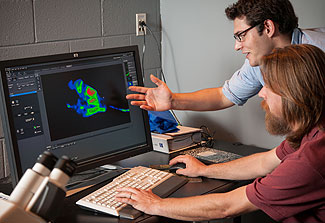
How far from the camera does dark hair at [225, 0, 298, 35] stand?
6.04ft

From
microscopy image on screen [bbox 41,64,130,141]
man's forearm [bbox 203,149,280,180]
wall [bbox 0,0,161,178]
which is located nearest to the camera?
microscopy image on screen [bbox 41,64,130,141]

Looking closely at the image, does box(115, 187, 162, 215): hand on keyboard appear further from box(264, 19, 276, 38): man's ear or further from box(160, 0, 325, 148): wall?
box(160, 0, 325, 148): wall

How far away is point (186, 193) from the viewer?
153 centimetres

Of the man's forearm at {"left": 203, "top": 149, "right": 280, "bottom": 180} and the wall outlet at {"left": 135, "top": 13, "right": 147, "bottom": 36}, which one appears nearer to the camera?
the man's forearm at {"left": 203, "top": 149, "right": 280, "bottom": 180}

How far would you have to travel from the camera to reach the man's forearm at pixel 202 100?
207 centimetres

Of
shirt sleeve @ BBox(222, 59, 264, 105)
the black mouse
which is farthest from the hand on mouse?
shirt sleeve @ BBox(222, 59, 264, 105)

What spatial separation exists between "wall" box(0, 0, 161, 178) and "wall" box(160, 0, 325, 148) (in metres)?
0.11

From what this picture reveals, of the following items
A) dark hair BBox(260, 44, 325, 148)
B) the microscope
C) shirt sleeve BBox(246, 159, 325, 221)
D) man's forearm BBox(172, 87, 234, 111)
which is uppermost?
dark hair BBox(260, 44, 325, 148)

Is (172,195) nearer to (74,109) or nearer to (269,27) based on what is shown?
(74,109)

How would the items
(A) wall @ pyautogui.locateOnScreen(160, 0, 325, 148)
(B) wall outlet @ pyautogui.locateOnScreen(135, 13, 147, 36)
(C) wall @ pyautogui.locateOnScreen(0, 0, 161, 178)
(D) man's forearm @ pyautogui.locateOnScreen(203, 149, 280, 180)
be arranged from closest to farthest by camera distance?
1. (D) man's forearm @ pyautogui.locateOnScreen(203, 149, 280, 180)
2. (C) wall @ pyautogui.locateOnScreen(0, 0, 161, 178)
3. (A) wall @ pyautogui.locateOnScreen(160, 0, 325, 148)
4. (B) wall outlet @ pyautogui.locateOnScreen(135, 13, 147, 36)

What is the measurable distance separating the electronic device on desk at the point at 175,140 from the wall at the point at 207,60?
40cm

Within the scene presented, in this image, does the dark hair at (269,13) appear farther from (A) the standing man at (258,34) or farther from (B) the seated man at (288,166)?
(B) the seated man at (288,166)

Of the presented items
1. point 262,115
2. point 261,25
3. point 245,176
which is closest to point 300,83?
point 245,176

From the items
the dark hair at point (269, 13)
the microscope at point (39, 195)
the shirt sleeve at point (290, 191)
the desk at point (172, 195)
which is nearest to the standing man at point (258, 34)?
the dark hair at point (269, 13)
